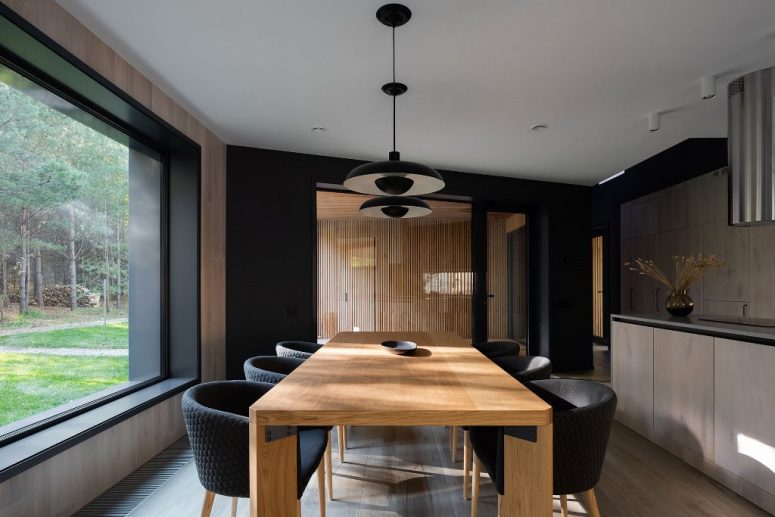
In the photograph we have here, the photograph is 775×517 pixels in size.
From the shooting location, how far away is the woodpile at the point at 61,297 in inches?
101

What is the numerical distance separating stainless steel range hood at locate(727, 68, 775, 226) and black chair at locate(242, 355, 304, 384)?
3069 millimetres

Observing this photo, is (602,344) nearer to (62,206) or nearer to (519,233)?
(519,233)

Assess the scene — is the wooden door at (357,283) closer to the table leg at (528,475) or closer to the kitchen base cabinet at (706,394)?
the kitchen base cabinet at (706,394)

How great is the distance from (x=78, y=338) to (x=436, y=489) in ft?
7.80

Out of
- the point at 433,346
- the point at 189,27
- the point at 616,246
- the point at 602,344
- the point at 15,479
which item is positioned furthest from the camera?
the point at 602,344

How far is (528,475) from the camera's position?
1.69 metres

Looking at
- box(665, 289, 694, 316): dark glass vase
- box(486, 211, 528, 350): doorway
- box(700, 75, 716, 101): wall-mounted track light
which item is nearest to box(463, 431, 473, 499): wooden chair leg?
box(665, 289, 694, 316): dark glass vase

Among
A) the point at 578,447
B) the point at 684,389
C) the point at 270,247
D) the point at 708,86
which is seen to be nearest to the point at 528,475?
the point at 578,447

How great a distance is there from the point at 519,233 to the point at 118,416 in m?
5.42

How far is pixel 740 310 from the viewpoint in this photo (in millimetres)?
5078

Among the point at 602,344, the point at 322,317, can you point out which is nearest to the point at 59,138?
the point at 322,317

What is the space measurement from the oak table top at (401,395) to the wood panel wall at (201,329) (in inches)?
51.8

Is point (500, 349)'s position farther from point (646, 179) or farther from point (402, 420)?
point (646, 179)

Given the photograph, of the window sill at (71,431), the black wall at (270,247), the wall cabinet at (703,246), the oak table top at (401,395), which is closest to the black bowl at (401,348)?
the oak table top at (401,395)
